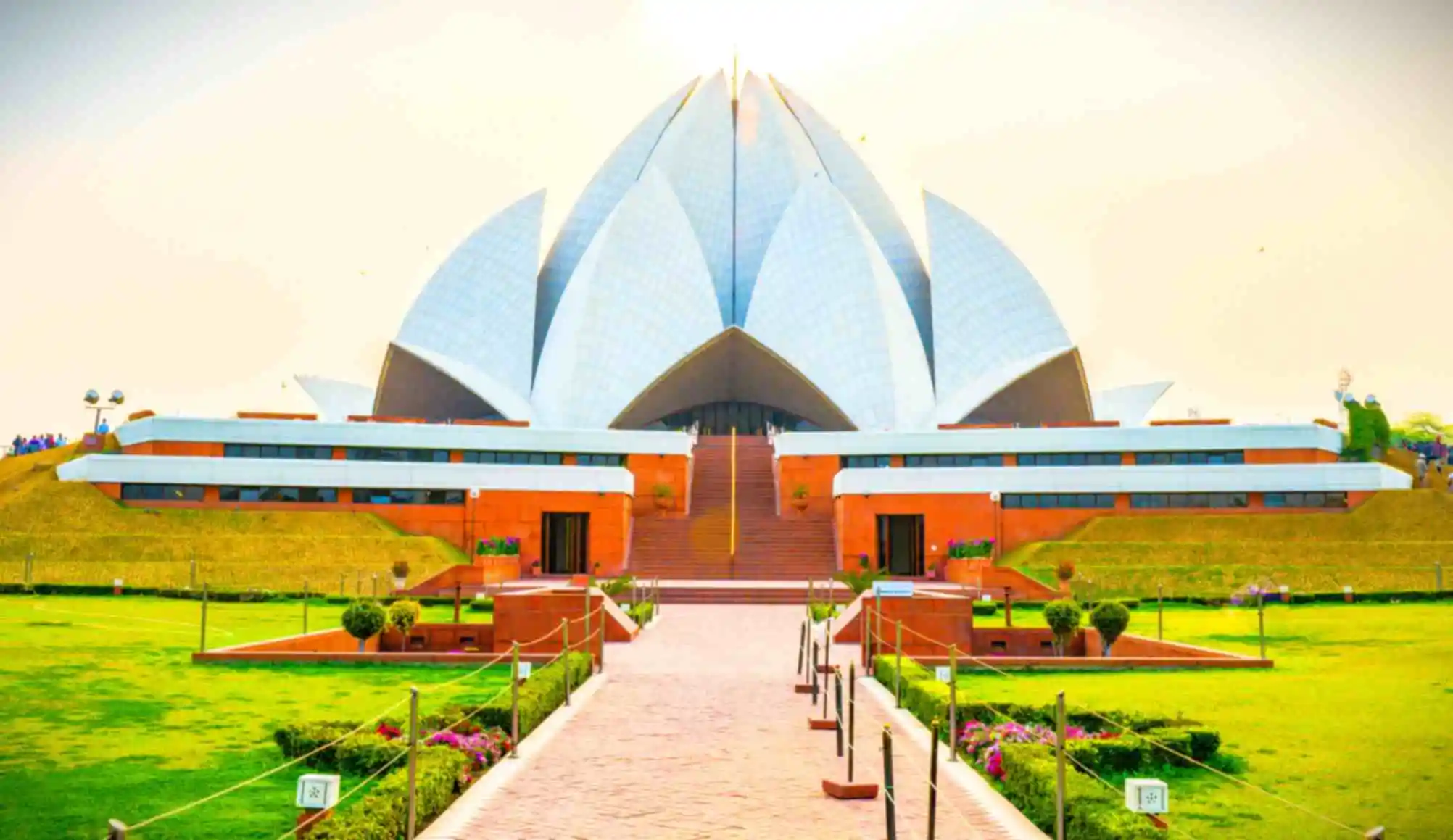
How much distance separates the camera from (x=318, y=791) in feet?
15.1

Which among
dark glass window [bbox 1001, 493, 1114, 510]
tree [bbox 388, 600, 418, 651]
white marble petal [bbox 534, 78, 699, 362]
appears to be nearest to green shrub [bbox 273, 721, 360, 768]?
tree [bbox 388, 600, 418, 651]

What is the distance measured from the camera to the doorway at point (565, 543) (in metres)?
27.6

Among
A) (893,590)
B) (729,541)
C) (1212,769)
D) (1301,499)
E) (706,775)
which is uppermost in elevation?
(1301,499)

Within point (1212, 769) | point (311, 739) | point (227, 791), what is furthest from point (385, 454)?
point (1212, 769)

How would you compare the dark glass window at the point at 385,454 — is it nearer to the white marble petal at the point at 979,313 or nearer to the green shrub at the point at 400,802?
the white marble petal at the point at 979,313

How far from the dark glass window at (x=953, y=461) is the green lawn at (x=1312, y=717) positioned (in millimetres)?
14001

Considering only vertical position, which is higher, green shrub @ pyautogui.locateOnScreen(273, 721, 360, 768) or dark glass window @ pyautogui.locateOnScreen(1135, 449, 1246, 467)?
dark glass window @ pyautogui.locateOnScreen(1135, 449, 1246, 467)

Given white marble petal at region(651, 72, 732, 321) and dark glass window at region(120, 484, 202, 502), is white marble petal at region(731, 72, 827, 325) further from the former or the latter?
dark glass window at region(120, 484, 202, 502)

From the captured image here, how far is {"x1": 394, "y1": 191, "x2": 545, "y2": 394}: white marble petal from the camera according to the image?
39406 millimetres

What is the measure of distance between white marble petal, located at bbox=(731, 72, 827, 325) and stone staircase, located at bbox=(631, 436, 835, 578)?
42.1 feet

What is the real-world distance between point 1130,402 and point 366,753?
40.2m

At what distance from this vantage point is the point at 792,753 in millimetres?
7379

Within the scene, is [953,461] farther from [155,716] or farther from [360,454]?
[155,716]

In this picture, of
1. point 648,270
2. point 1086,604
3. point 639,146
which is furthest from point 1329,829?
point 639,146
